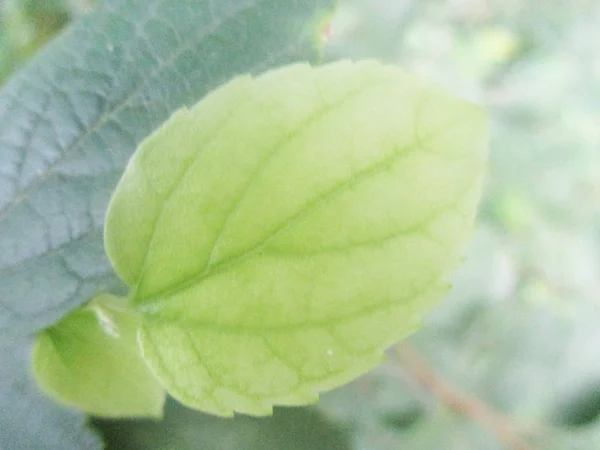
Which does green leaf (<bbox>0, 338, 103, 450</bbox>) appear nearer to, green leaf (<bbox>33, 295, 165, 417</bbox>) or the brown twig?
green leaf (<bbox>33, 295, 165, 417</bbox>)

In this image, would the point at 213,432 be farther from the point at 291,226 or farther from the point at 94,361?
the point at 291,226

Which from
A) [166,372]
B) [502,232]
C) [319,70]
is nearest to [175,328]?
[166,372]

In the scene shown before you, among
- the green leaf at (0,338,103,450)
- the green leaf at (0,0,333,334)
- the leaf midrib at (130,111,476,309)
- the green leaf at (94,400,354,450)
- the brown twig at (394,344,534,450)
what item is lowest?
the brown twig at (394,344,534,450)

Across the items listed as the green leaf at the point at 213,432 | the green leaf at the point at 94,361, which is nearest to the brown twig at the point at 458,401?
the green leaf at the point at 213,432

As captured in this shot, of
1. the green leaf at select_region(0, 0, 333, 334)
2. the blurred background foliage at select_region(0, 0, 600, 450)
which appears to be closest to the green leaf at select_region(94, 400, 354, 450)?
the blurred background foliage at select_region(0, 0, 600, 450)

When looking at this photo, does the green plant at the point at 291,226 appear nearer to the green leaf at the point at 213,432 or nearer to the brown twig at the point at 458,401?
the green leaf at the point at 213,432

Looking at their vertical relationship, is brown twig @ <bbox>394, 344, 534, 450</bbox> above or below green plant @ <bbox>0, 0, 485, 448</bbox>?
below
